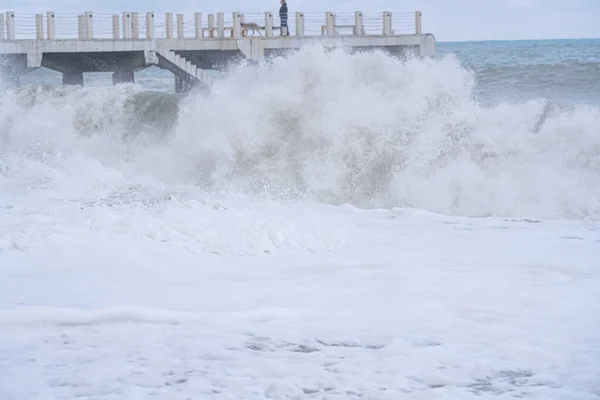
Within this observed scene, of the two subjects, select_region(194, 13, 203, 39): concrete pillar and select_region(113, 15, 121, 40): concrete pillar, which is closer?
select_region(113, 15, 121, 40): concrete pillar

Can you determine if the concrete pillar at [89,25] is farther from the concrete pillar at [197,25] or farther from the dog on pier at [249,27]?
the dog on pier at [249,27]

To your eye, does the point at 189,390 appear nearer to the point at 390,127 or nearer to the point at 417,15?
the point at 390,127

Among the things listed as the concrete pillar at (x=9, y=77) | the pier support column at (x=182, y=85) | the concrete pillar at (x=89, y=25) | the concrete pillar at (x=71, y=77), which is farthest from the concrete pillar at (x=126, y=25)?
the concrete pillar at (x=9, y=77)

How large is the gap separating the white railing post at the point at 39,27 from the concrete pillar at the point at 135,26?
2.22 metres

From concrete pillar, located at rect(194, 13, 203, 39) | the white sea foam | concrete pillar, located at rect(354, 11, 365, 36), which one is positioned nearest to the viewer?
the white sea foam

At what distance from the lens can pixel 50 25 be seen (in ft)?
71.5

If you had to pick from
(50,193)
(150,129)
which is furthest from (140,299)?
(150,129)

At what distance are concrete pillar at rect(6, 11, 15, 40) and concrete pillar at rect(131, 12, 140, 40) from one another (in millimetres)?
2962

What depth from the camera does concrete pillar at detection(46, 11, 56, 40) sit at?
2167 centimetres

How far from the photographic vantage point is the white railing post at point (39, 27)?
21719 mm

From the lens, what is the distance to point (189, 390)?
12.2 ft

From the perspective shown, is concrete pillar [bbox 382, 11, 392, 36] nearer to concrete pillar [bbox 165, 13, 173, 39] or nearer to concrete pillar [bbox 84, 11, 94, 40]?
concrete pillar [bbox 165, 13, 173, 39]

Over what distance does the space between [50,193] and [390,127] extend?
418cm

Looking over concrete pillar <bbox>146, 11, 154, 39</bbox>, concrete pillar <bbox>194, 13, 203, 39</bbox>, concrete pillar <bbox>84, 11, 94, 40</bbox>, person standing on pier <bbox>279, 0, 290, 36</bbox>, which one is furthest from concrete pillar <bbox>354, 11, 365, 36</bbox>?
concrete pillar <bbox>84, 11, 94, 40</bbox>
